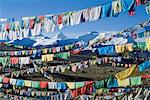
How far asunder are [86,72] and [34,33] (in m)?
20.6

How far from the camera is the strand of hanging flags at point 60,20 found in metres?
14.3

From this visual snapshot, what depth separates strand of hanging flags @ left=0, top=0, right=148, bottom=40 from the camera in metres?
14.3

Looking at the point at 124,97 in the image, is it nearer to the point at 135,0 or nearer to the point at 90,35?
the point at 135,0

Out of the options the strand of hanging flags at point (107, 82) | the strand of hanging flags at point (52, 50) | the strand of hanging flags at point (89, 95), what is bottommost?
the strand of hanging flags at point (89, 95)

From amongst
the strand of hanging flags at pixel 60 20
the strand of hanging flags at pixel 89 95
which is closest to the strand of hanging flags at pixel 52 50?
the strand of hanging flags at pixel 89 95

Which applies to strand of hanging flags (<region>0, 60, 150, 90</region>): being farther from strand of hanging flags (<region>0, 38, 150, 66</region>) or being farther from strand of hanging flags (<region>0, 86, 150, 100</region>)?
strand of hanging flags (<region>0, 38, 150, 66</region>)

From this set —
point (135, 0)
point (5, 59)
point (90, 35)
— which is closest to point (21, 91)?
point (5, 59)

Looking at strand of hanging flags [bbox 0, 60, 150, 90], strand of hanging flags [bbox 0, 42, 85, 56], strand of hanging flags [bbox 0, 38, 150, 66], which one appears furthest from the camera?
strand of hanging flags [bbox 0, 42, 85, 56]

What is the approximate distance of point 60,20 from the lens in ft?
54.1

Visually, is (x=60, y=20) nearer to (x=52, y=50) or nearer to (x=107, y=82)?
(x=107, y=82)

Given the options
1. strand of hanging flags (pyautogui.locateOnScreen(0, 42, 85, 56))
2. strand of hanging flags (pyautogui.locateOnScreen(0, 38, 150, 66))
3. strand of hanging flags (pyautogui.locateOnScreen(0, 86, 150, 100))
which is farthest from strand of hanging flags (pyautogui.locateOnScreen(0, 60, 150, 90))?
strand of hanging flags (pyautogui.locateOnScreen(0, 42, 85, 56))

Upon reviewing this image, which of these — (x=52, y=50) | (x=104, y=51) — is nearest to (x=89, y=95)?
(x=104, y=51)

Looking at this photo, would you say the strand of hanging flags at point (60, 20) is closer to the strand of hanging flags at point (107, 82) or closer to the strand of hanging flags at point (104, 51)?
the strand of hanging flags at point (104, 51)

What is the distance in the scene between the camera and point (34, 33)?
18.0 metres
